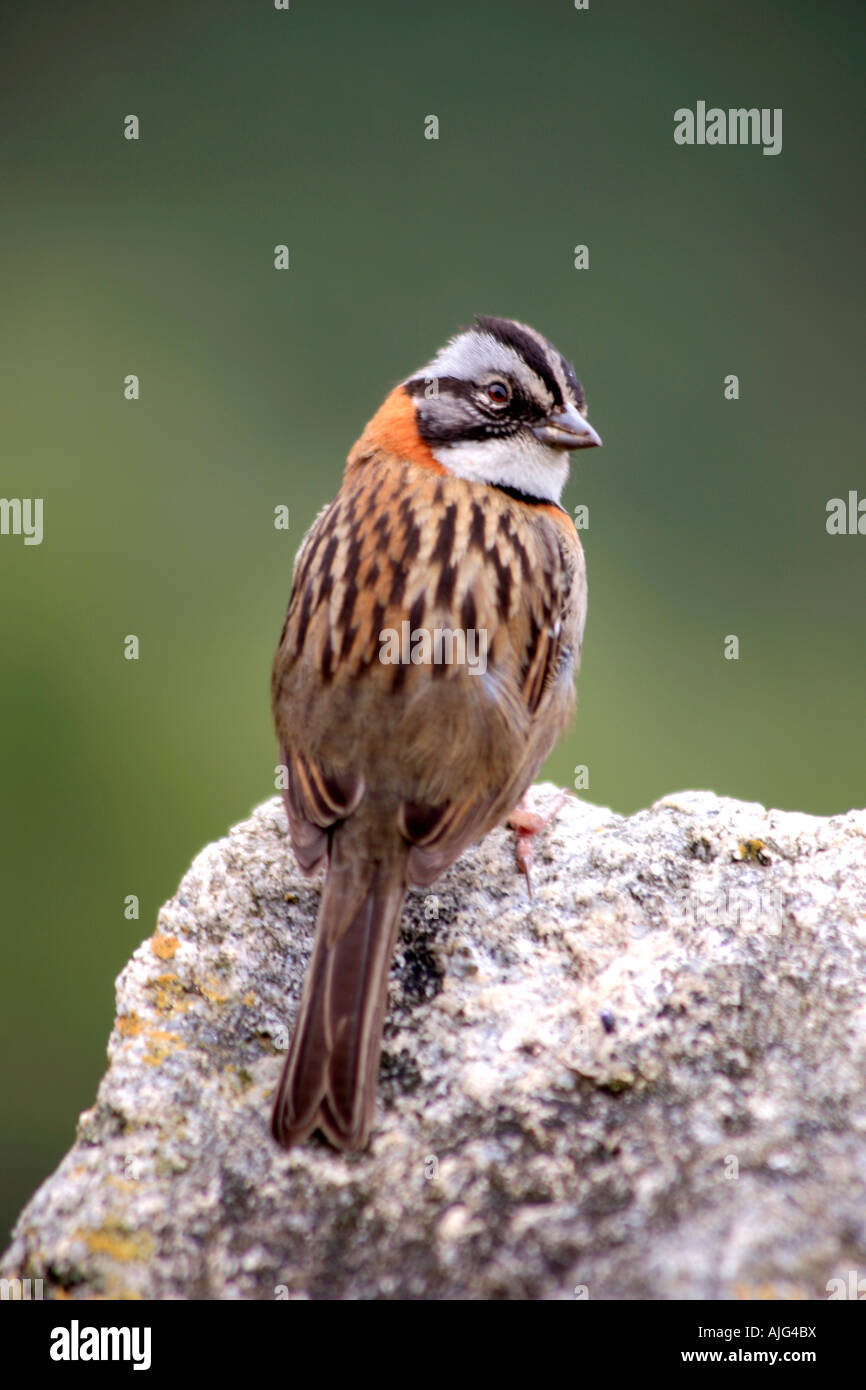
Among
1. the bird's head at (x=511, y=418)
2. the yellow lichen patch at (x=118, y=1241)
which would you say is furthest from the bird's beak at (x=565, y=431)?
the yellow lichen patch at (x=118, y=1241)

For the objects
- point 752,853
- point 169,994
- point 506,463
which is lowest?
point 169,994

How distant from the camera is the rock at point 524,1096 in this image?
3451 mm

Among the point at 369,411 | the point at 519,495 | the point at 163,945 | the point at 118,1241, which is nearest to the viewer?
the point at 118,1241

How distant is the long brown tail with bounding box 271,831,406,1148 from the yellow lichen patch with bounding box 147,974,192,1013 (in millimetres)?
402

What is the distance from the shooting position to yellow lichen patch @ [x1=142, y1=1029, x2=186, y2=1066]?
4.10 meters

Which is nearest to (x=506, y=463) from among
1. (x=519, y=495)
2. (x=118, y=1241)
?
(x=519, y=495)

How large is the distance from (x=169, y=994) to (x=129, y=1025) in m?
0.15

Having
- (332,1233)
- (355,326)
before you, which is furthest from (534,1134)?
(355,326)

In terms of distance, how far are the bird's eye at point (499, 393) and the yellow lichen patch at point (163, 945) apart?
7.55ft

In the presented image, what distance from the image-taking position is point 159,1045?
4148 millimetres

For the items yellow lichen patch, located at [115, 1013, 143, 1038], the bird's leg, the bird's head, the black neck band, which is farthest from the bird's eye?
yellow lichen patch, located at [115, 1013, 143, 1038]

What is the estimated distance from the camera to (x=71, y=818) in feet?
34.6

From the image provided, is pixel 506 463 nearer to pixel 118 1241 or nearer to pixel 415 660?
pixel 415 660

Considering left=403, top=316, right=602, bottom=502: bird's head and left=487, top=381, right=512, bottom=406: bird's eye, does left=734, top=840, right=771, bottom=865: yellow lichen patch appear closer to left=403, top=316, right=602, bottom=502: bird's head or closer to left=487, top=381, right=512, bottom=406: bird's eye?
left=403, top=316, right=602, bottom=502: bird's head
